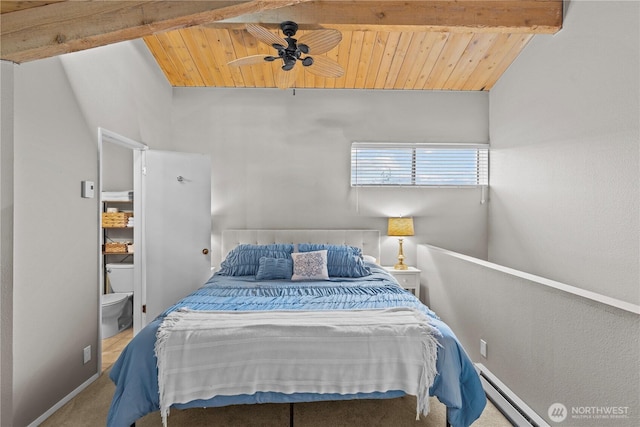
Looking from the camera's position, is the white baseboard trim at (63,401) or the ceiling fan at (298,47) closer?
the white baseboard trim at (63,401)

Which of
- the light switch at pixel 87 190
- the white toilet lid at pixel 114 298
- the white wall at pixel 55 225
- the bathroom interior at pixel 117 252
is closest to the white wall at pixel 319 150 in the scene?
the bathroom interior at pixel 117 252

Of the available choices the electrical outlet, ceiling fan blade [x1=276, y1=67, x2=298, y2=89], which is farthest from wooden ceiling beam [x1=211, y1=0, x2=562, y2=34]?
the electrical outlet

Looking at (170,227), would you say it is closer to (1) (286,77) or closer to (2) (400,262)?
(1) (286,77)

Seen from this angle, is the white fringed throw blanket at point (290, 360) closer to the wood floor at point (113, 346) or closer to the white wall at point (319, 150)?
the wood floor at point (113, 346)

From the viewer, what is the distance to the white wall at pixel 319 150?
4.05m

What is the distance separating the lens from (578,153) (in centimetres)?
279

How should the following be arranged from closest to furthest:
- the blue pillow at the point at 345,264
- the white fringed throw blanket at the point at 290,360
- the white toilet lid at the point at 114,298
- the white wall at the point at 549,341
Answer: the white wall at the point at 549,341, the white fringed throw blanket at the point at 290,360, the blue pillow at the point at 345,264, the white toilet lid at the point at 114,298

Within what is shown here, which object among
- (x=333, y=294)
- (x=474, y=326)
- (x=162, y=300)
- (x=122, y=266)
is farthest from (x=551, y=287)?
(x=122, y=266)

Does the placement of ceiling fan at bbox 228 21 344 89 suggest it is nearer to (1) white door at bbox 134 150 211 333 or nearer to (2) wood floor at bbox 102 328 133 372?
(1) white door at bbox 134 150 211 333

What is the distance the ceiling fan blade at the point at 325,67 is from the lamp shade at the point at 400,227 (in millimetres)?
1851

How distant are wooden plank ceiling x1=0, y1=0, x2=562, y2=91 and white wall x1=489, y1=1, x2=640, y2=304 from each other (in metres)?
0.39

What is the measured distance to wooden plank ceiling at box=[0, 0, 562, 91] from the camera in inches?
66.1

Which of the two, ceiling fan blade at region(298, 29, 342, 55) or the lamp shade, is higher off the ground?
ceiling fan blade at region(298, 29, 342, 55)

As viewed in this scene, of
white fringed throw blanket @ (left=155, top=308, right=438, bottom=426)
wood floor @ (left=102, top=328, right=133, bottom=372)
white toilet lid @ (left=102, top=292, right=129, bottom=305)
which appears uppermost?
white fringed throw blanket @ (left=155, top=308, right=438, bottom=426)
